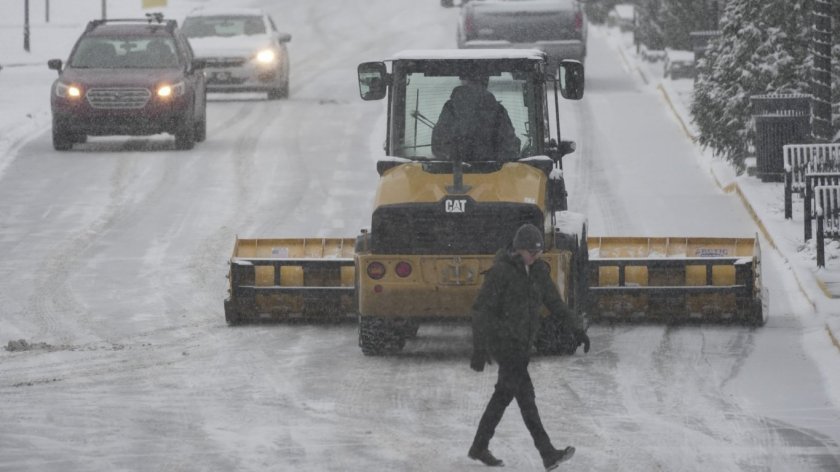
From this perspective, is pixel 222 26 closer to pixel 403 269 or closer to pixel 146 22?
pixel 146 22

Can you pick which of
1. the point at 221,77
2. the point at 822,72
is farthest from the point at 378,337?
the point at 221,77

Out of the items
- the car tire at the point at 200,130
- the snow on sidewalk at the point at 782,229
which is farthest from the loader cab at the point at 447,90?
the car tire at the point at 200,130

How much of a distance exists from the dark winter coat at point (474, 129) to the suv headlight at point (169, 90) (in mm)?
13995

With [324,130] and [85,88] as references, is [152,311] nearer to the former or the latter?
[85,88]

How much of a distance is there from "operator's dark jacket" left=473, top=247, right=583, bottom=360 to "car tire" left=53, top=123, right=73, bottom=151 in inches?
742

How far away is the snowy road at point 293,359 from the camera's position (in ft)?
38.3

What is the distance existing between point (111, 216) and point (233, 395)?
33.8ft

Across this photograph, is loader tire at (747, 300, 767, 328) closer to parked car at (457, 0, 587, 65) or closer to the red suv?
the red suv

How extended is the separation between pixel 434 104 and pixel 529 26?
751 inches

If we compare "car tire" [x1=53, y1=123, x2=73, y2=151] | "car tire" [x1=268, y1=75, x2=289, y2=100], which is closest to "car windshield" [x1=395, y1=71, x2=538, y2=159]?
"car tire" [x1=53, y1=123, x2=73, y2=151]

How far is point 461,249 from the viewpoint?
1471 centimetres

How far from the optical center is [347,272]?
16656 mm

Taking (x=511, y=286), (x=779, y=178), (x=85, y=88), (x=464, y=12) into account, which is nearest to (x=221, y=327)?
(x=511, y=286)

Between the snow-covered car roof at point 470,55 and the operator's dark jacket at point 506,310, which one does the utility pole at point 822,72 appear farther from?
the operator's dark jacket at point 506,310
